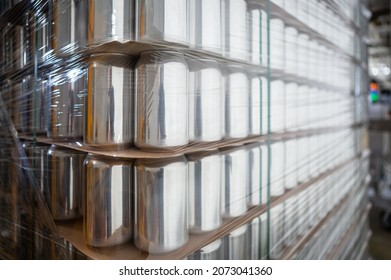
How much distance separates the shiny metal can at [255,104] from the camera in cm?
100

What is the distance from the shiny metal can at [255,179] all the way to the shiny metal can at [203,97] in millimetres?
276

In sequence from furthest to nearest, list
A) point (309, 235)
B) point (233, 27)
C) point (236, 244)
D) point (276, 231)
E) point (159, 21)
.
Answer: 1. point (309, 235)
2. point (276, 231)
3. point (236, 244)
4. point (233, 27)
5. point (159, 21)

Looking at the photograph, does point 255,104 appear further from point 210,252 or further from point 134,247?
point 134,247

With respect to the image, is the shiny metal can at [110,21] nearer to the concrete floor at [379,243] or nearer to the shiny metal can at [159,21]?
the shiny metal can at [159,21]

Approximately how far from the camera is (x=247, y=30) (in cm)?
95

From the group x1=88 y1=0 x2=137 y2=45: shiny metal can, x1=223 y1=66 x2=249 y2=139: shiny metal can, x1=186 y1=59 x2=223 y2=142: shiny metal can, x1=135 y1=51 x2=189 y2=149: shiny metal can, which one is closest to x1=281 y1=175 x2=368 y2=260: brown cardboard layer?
x1=223 y1=66 x2=249 y2=139: shiny metal can

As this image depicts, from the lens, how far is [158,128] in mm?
719

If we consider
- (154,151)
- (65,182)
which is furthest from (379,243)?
(65,182)

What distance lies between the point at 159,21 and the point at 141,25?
0.05 meters

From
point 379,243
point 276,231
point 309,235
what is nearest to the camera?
point 276,231

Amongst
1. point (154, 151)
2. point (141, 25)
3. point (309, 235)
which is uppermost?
point (141, 25)

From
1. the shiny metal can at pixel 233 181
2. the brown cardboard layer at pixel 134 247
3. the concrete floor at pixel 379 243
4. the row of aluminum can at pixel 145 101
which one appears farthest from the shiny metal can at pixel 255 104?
the concrete floor at pixel 379 243

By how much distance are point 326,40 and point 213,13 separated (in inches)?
38.2
